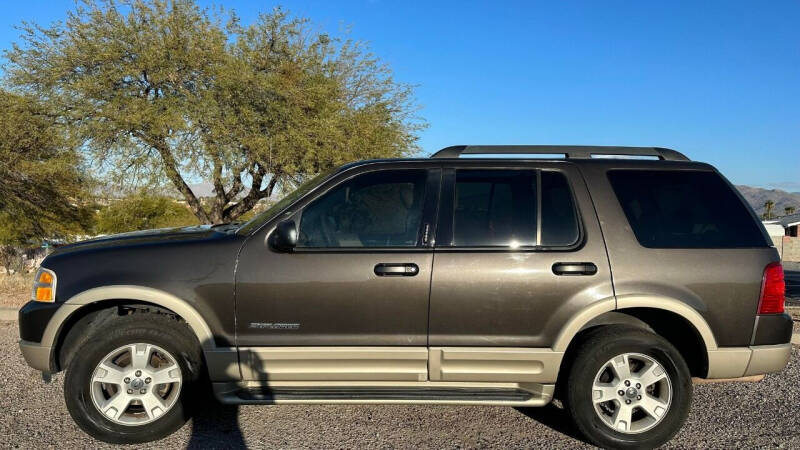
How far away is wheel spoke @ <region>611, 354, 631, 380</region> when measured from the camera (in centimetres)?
366

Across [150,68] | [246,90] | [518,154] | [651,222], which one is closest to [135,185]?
[150,68]

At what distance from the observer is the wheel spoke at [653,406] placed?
3.63 meters

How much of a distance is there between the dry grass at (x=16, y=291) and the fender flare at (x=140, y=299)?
4799mm

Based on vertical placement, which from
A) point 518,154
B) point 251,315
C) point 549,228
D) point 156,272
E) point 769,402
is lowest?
point 769,402

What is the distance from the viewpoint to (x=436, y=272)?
11.9 ft

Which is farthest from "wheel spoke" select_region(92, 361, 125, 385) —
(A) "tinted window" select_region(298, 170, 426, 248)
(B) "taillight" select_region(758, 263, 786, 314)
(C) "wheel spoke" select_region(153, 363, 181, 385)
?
(B) "taillight" select_region(758, 263, 786, 314)

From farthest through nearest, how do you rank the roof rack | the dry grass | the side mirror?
the dry grass, the roof rack, the side mirror

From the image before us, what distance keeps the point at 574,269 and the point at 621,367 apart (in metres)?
0.71

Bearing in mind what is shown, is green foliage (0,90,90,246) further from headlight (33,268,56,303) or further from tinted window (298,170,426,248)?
tinted window (298,170,426,248)

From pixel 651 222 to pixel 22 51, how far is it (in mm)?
12981

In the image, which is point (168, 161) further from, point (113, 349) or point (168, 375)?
point (168, 375)

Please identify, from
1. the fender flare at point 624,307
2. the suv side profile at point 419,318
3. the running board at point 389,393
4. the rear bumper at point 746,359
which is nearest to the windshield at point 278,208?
the suv side profile at point 419,318

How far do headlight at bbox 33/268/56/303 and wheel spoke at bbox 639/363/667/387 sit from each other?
390cm

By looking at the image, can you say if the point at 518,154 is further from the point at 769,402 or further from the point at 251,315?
the point at 769,402
